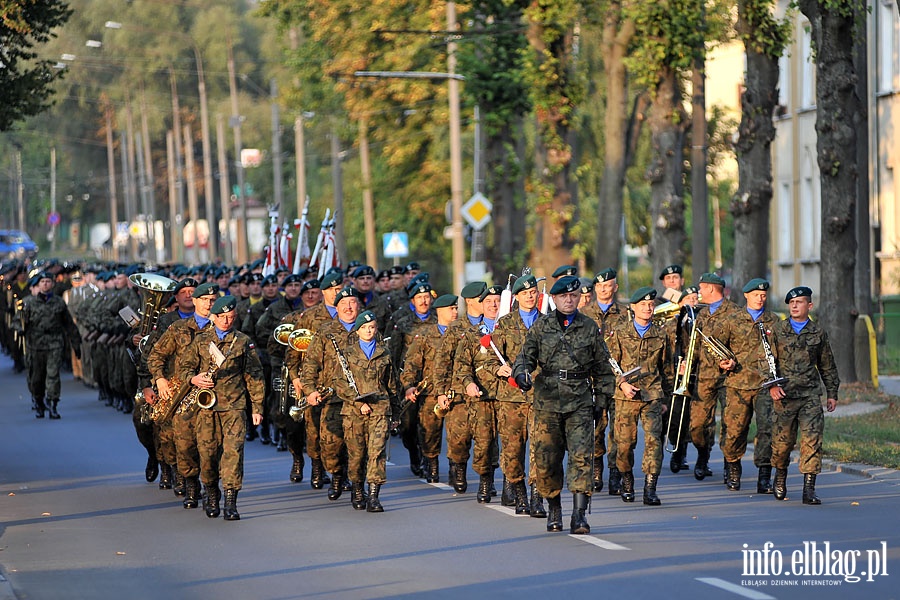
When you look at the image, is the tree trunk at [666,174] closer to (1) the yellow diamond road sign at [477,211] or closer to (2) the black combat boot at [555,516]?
(1) the yellow diamond road sign at [477,211]

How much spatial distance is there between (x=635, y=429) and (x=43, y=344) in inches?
435

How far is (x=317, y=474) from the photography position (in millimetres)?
15633

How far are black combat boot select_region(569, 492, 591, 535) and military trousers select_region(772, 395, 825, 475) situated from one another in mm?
2528

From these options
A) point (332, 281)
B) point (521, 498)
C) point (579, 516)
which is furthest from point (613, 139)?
point (579, 516)

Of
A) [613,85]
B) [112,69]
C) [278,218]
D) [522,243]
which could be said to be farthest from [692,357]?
[112,69]

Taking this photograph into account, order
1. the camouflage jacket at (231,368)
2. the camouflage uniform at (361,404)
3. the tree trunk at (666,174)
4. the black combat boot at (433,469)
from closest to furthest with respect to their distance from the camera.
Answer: the camouflage jacket at (231,368), the camouflage uniform at (361,404), the black combat boot at (433,469), the tree trunk at (666,174)

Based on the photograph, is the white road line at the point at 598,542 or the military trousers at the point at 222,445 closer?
the white road line at the point at 598,542

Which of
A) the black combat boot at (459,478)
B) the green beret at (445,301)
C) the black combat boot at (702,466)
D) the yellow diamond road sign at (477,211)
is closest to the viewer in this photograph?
the black combat boot at (459,478)

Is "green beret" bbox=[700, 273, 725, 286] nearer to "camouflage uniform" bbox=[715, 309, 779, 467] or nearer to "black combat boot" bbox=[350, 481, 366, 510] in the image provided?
"camouflage uniform" bbox=[715, 309, 779, 467]

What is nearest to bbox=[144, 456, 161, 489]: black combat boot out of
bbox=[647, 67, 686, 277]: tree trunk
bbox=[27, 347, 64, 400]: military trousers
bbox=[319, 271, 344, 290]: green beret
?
bbox=[319, 271, 344, 290]: green beret

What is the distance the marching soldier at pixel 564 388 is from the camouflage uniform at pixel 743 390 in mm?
2921

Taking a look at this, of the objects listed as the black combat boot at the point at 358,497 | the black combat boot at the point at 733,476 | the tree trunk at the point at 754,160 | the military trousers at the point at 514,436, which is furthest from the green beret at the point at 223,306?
the tree trunk at the point at 754,160

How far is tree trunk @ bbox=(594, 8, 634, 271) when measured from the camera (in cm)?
2855

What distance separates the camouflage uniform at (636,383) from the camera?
1441 cm
